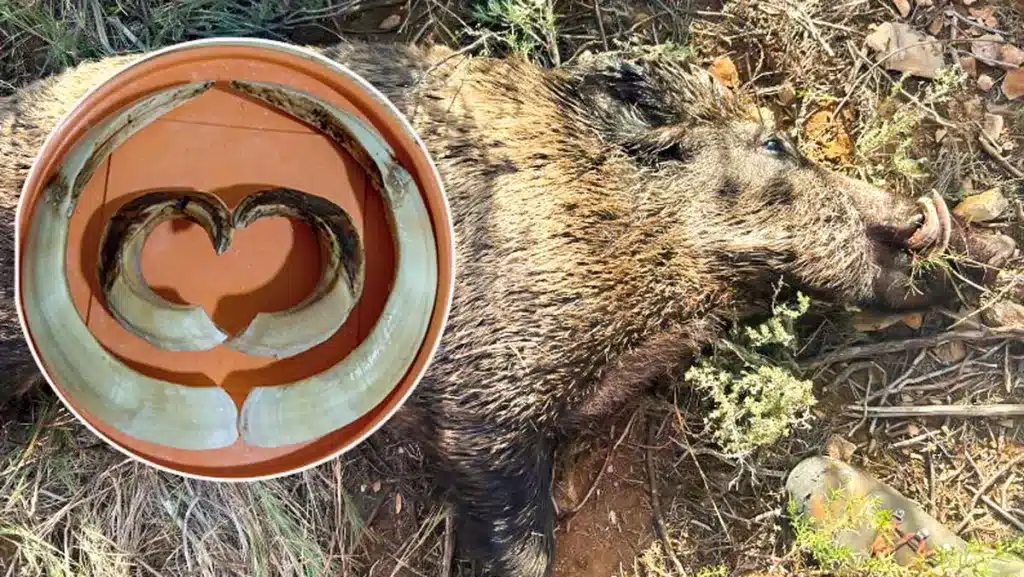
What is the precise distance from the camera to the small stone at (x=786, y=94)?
3.51m

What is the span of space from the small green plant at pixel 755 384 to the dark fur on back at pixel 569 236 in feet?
0.30

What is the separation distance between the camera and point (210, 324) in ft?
7.48

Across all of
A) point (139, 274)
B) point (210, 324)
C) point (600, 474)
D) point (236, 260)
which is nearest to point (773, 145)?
point (600, 474)

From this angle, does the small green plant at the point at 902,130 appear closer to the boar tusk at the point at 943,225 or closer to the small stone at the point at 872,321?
the boar tusk at the point at 943,225

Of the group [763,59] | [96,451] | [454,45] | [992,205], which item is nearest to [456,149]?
[454,45]

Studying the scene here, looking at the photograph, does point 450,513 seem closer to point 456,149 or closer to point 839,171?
point 456,149

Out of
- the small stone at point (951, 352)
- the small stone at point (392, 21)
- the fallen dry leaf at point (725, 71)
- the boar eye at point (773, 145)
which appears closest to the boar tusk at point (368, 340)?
the small stone at point (392, 21)

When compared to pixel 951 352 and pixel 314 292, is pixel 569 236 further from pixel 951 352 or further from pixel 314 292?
pixel 951 352

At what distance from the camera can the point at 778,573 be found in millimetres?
3463

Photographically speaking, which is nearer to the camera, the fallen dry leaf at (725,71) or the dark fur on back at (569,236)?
the dark fur on back at (569,236)

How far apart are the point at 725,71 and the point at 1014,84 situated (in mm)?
1047

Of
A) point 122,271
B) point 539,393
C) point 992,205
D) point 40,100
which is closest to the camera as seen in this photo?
point 122,271

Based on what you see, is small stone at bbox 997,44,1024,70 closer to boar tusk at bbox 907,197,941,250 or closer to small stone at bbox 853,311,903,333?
boar tusk at bbox 907,197,941,250

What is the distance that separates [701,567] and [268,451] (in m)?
1.88
